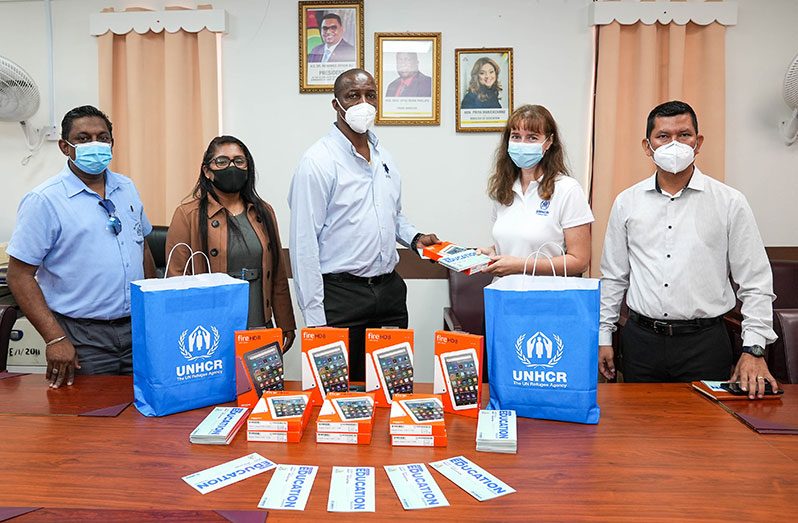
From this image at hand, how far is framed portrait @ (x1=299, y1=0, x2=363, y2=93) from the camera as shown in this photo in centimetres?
358

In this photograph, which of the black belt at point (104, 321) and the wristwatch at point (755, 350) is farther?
the black belt at point (104, 321)

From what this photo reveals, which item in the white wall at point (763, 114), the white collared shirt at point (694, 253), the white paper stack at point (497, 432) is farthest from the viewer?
the white wall at point (763, 114)

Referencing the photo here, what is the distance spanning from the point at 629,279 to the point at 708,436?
908 mm

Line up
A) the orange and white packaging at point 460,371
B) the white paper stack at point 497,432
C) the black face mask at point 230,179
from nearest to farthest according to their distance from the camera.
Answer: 1. the white paper stack at point 497,432
2. the orange and white packaging at point 460,371
3. the black face mask at point 230,179

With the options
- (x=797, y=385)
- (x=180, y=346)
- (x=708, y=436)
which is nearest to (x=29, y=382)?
(x=180, y=346)

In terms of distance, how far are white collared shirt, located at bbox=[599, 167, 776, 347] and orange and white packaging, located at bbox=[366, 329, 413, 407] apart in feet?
3.10

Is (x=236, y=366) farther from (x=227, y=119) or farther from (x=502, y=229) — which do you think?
(x=227, y=119)

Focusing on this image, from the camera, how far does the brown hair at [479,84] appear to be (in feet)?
11.8

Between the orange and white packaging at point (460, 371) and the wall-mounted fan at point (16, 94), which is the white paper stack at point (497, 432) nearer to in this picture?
the orange and white packaging at point (460, 371)

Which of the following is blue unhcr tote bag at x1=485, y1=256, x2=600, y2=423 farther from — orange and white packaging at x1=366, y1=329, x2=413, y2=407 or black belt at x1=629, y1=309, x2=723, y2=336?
black belt at x1=629, y1=309, x2=723, y2=336

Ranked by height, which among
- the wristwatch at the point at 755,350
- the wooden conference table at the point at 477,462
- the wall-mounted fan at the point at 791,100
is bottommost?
the wooden conference table at the point at 477,462

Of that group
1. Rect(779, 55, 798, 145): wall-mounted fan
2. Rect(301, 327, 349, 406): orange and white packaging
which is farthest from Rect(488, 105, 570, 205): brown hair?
Rect(779, 55, 798, 145): wall-mounted fan

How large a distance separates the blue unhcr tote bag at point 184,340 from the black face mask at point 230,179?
2.55ft

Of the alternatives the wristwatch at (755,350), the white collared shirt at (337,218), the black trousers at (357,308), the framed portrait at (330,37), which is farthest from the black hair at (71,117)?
the wristwatch at (755,350)
